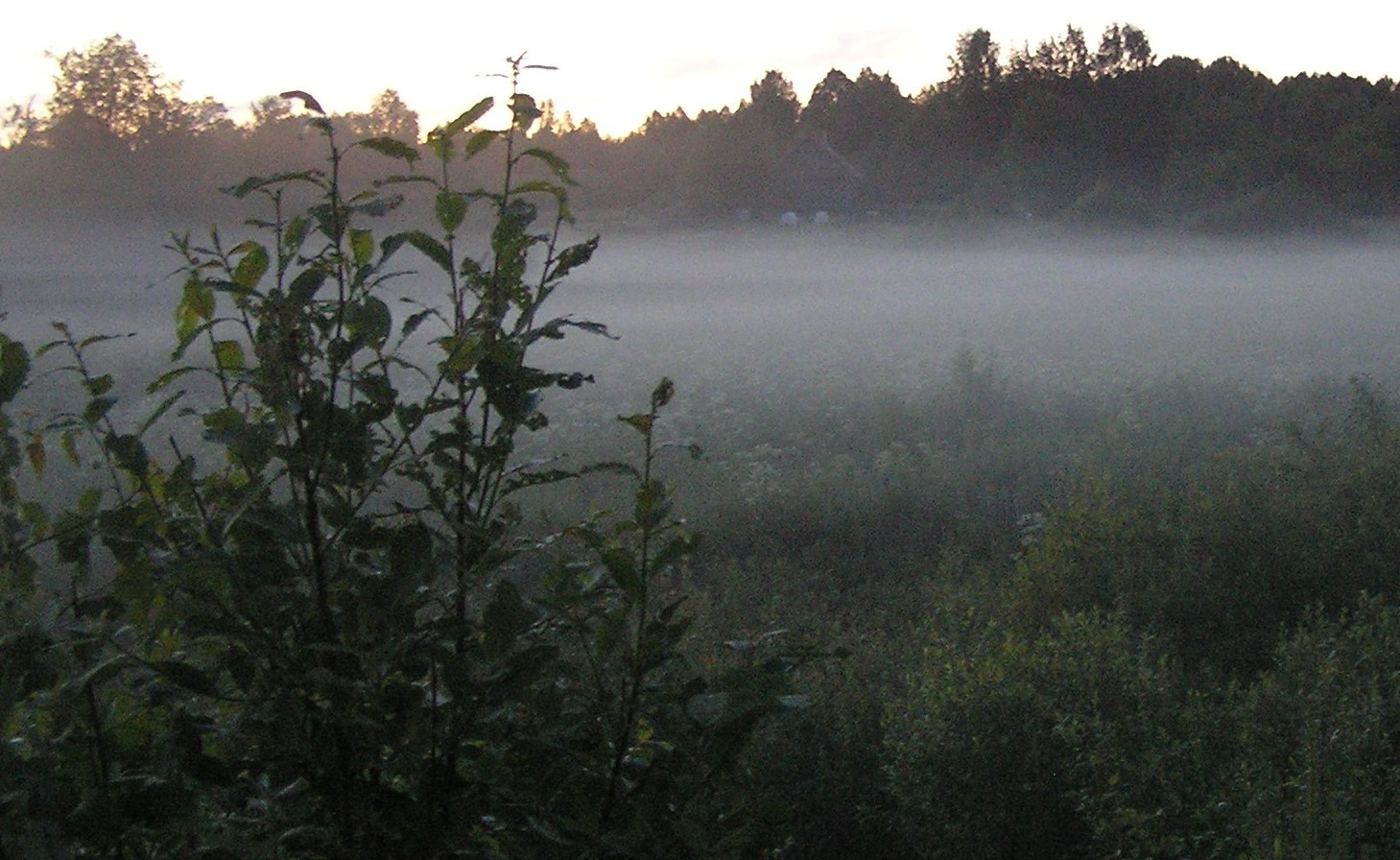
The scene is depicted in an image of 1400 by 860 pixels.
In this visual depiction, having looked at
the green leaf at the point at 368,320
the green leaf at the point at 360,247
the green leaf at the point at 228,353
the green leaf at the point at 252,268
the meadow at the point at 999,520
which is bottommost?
the meadow at the point at 999,520

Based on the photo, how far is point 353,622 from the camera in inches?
77.4

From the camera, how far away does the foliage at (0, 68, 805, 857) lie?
6.22 feet

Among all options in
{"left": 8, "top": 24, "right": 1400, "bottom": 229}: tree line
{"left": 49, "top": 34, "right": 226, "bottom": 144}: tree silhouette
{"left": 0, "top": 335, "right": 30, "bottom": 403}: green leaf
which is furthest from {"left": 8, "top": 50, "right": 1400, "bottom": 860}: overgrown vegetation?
{"left": 8, "top": 24, "right": 1400, "bottom": 229}: tree line

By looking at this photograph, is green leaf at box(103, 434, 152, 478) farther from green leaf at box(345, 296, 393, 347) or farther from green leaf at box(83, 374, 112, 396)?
green leaf at box(345, 296, 393, 347)

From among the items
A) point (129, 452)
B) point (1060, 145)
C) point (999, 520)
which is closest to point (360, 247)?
point (129, 452)

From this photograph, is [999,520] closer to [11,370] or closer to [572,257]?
[572,257]

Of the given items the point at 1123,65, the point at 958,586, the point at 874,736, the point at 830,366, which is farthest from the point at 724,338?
the point at 1123,65

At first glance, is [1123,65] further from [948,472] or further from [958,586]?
[958,586]

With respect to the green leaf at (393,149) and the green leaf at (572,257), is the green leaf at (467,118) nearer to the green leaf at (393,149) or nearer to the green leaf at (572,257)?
the green leaf at (393,149)

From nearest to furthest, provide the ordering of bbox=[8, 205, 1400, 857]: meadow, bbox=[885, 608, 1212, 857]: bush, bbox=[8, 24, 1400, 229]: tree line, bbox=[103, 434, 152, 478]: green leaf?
bbox=[103, 434, 152, 478]: green leaf → bbox=[885, 608, 1212, 857]: bush → bbox=[8, 205, 1400, 857]: meadow → bbox=[8, 24, 1400, 229]: tree line

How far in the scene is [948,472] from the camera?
12.2 meters

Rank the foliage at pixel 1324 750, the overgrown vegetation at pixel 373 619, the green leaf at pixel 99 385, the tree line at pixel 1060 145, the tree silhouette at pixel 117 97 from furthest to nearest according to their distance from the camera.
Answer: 1. the tree line at pixel 1060 145
2. the tree silhouette at pixel 117 97
3. the foliage at pixel 1324 750
4. the green leaf at pixel 99 385
5. the overgrown vegetation at pixel 373 619

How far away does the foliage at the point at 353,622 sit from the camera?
1.90m

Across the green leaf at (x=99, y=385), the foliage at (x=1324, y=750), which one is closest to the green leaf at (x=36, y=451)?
the green leaf at (x=99, y=385)
